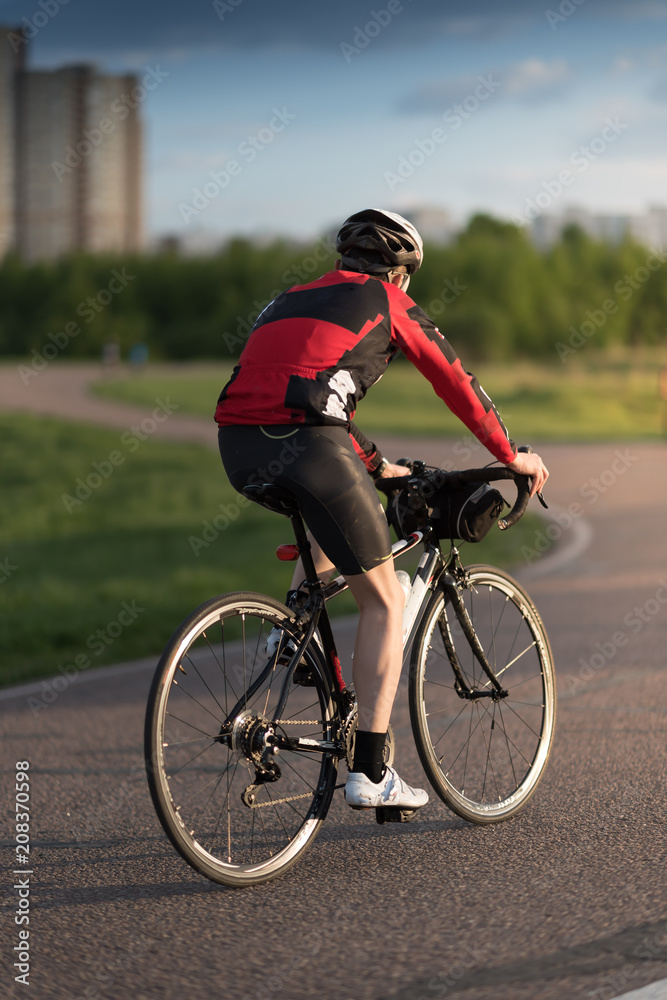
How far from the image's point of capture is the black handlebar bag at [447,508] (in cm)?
419

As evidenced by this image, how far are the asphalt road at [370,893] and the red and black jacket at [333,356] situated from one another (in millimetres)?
1343

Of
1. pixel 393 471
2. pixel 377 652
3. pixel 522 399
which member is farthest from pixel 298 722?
pixel 522 399

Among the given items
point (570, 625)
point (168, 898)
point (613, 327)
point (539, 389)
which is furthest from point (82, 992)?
point (613, 327)

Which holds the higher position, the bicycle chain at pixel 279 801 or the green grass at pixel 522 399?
the bicycle chain at pixel 279 801

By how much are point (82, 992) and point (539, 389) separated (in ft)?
126

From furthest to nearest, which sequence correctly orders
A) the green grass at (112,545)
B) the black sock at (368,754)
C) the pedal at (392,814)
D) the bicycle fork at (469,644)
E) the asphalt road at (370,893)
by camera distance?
1. the green grass at (112,545)
2. the bicycle fork at (469,644)
3. the pedal at (392,814)
4. the black sock at (368,754)
5. the asphalt road at (370,893)

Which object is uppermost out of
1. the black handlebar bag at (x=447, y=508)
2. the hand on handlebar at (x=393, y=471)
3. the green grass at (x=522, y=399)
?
the hand on handlebar at (x=393, y=471)

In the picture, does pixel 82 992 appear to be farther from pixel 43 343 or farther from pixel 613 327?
pixel 43 343

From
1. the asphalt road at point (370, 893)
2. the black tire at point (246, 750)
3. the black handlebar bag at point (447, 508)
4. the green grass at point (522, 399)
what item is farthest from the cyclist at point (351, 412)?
the green grass at point (522, 399)

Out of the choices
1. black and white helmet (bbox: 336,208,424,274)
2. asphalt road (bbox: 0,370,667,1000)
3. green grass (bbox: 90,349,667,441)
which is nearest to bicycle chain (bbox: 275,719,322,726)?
asphalt road (bbox: 0,370,667,1000)

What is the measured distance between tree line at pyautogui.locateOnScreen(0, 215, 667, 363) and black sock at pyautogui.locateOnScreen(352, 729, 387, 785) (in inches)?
2278

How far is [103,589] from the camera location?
1052cm

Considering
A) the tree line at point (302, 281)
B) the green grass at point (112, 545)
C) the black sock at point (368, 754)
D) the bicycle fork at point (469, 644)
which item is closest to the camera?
the black sock at point (368, 754)

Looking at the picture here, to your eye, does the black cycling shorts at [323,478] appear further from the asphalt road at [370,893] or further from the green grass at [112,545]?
the green grass at [112,545]
